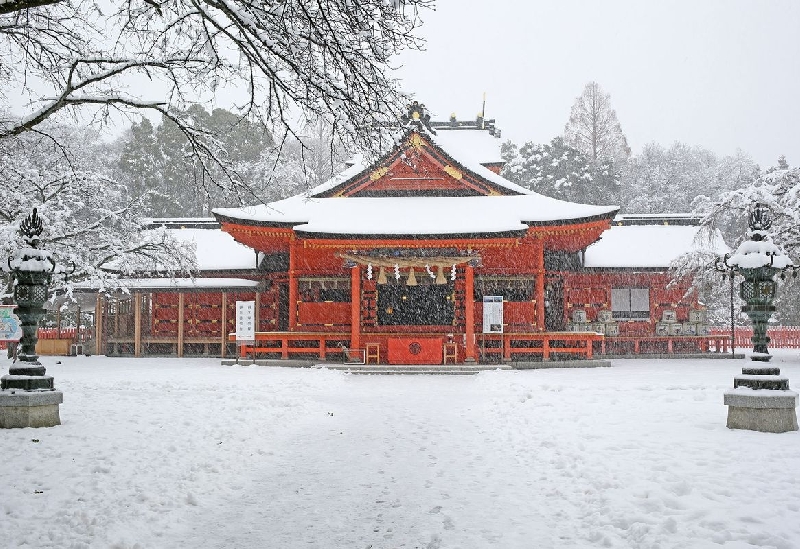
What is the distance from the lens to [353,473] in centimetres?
729

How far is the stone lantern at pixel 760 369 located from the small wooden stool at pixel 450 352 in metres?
11.3

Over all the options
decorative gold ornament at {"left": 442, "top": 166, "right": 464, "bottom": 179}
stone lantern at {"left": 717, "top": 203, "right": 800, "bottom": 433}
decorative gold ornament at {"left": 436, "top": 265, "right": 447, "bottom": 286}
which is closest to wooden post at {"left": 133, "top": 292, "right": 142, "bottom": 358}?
decorative gold ornament at {"left": 436, "top": 265, "right": 447, "bottom": 286}

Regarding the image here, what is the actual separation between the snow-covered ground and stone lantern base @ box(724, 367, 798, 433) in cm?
27

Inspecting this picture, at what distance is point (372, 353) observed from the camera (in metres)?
21.0

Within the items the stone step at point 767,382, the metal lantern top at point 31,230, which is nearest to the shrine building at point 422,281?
the metal lantern top at point 31,230

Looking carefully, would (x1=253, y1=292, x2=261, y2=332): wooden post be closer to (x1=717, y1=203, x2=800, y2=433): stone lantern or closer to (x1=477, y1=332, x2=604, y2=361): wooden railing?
(x1=477, y1=332, x2=604, y2=361): wooden railing

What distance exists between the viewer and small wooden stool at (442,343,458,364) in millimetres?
19734

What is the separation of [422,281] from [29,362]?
1401cm

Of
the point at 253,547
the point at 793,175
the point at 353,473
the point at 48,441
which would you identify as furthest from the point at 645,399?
the point at 793,175

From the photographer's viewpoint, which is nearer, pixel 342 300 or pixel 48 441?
pixel 48 441

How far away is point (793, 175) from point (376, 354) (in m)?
14.2

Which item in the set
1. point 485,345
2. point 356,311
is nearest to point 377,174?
point 356,311

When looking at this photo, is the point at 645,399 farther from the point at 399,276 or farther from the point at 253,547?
the point at 399,276

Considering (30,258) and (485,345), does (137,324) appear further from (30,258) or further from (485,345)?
(30,258)
